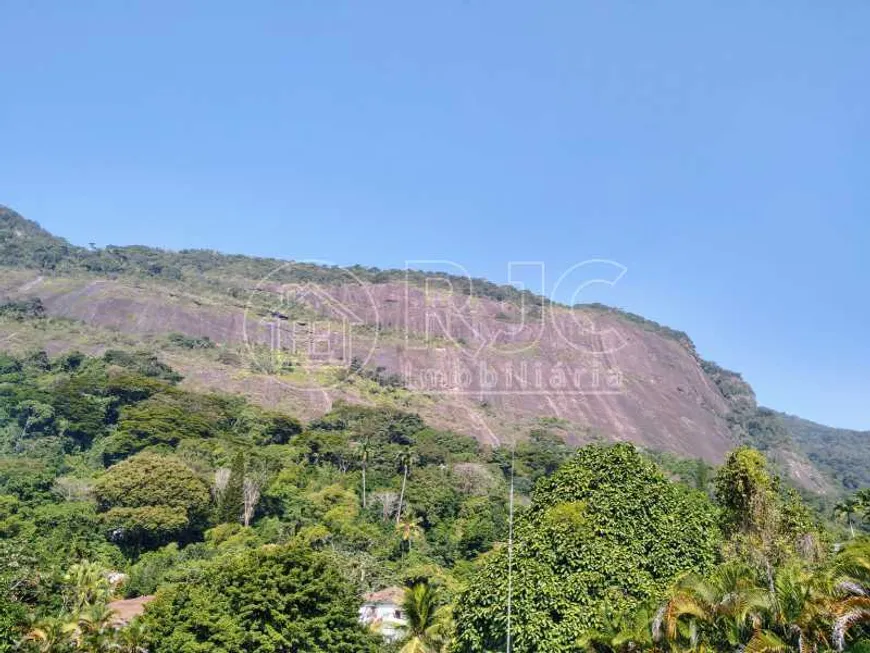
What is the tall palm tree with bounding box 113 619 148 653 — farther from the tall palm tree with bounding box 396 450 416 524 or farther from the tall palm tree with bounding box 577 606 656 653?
the tall palm tree with bounding box 396 450 416 524

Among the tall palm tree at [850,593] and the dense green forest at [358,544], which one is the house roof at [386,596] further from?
the tall palm tree at [850,593]

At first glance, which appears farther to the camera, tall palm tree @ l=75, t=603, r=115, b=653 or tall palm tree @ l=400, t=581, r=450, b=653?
tall palm tree @ l=400, t=581, r=450, b=653

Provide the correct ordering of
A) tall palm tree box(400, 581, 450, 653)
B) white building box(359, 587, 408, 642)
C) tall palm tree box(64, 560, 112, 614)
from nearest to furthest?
tall palm tree box(400, 581, 450, 653)
tall palm tree box(64, 560, 112, 614)
white building box(359, 587, 408, 642)

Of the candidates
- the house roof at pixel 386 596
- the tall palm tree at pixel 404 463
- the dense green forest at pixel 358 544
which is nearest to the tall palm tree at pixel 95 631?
the dense green forest at pixel 358 544

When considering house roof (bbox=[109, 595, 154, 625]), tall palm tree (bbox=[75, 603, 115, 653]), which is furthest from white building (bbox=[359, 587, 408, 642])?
tall palm tree (bbox=[75, 603, 115, 653])

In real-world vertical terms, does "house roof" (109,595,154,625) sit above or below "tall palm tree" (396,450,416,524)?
below

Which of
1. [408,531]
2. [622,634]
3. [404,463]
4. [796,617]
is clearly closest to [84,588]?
[622,634]

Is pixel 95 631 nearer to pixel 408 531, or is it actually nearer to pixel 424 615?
pixel 424 615
